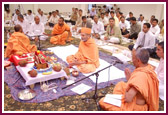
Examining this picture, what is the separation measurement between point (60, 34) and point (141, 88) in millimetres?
5250

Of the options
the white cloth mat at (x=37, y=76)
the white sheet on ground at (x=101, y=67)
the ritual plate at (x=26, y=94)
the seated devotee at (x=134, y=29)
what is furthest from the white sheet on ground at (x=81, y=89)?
the seated devotee at (x=134, y=29)

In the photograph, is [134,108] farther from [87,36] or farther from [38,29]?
[38,29]

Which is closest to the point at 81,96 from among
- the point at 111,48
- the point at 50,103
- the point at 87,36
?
the point at 50,103

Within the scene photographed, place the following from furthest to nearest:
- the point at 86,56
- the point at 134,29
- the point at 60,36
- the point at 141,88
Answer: the point at 134,29 → the point at 60,36 → the point at 86,56 → the point at 141,88

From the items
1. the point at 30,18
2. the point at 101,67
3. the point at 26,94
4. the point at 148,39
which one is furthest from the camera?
the point at 30,18

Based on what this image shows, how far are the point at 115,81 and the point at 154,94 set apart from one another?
147 centimetres

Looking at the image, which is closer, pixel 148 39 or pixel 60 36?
pixel 148 39

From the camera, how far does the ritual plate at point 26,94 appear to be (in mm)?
3126

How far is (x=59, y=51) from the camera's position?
5758mm

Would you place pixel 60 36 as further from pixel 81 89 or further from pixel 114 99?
pixel 114 99

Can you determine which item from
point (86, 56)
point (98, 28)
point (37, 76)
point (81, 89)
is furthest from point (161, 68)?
point (98, 28)

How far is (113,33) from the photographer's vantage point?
6988 millimetres

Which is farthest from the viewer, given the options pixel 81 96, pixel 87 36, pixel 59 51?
pixel 59 51

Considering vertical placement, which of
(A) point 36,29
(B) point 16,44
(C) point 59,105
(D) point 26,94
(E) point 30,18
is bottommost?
(C) point 59,105
